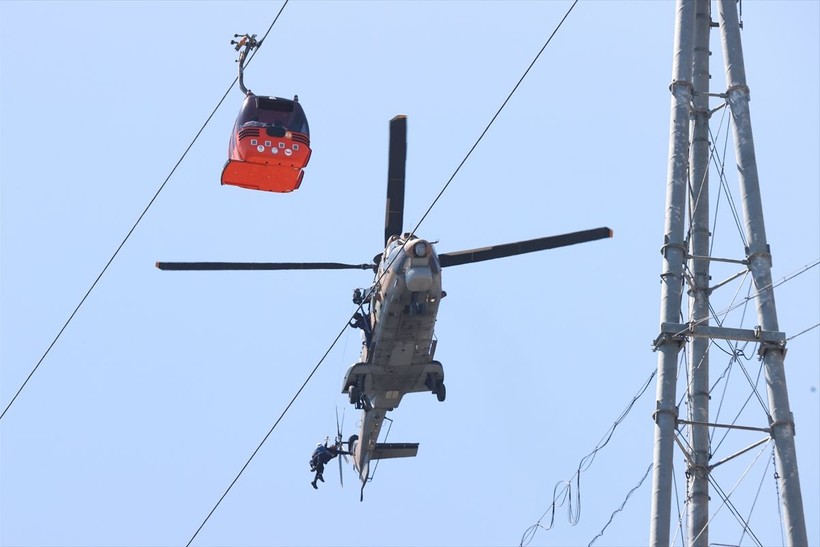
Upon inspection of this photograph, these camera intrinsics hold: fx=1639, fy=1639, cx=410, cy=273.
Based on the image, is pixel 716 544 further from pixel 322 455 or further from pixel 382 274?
pixel 322 455

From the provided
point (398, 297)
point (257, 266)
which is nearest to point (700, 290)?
point (398, 297)

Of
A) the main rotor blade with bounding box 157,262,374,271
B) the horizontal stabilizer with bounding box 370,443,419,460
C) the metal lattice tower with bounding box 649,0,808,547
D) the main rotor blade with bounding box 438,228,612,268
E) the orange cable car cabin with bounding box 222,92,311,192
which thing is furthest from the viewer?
the horizontal stabilizer with bounding box 370,443,419,460

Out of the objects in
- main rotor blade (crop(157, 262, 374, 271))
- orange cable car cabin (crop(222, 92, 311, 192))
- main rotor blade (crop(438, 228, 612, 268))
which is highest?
orange cable car cabin (crop(222, 92, 311, 192))

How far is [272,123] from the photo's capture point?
115ft

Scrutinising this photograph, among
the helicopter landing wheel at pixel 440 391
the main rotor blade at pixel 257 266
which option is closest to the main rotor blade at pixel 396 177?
the main rotor blade at pixel 257 266

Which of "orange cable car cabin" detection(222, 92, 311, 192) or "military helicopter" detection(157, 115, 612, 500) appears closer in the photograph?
"military helicopter" detection(157, 115, 612, 500)

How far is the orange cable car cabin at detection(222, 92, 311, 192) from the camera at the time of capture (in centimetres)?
3462

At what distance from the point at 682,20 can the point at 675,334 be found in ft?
16.4

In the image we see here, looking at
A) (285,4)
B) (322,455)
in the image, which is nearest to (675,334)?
(285,4)

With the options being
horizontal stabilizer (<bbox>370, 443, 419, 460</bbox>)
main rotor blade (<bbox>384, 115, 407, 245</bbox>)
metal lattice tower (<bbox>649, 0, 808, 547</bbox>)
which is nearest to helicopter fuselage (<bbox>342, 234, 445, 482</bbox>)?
main rotor blade (<bbox>384, 115, 407, 245</bbox>)

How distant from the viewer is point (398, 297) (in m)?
33.1

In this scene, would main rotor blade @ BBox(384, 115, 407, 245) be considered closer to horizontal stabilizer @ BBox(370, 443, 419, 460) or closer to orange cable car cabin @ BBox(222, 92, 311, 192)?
orange cable car cabin @ BBox(222, 92, 311, 192)

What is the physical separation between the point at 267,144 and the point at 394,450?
929 cm

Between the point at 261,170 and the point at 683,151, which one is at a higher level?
the point at 261,170
